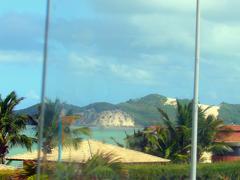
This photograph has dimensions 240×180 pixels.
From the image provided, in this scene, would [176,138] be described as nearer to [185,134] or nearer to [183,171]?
[185,134]

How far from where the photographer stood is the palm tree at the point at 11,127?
3684cm

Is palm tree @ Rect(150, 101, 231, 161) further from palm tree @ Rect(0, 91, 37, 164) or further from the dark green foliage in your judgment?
palm tree @ Rect(0, 91, 37, 164)

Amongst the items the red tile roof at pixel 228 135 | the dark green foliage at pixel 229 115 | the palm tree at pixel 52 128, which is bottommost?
the palm tree at pixel 52 128

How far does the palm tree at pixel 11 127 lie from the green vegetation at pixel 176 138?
6201mm

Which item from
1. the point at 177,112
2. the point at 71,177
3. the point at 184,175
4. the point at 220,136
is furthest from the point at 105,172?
the point at 220,136

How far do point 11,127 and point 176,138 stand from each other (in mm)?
9914

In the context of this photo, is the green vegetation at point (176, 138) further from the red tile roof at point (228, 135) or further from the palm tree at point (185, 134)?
the red tile roof at point (228, 135)

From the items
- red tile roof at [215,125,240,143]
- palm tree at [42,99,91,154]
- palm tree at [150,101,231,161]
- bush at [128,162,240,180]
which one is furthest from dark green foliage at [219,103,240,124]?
palm tree at [42,99,91,154]

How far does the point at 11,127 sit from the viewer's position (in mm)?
37531

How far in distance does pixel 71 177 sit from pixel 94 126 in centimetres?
148

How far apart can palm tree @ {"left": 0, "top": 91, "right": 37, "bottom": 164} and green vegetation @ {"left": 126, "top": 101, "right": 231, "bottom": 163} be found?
20.3ft

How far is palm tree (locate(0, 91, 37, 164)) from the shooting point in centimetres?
3684

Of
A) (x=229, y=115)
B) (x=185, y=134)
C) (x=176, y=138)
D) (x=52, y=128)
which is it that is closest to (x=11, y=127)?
(x=176, y=138)

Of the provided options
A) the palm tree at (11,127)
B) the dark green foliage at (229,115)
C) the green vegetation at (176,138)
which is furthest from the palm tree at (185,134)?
the palm tree at (11,127)
